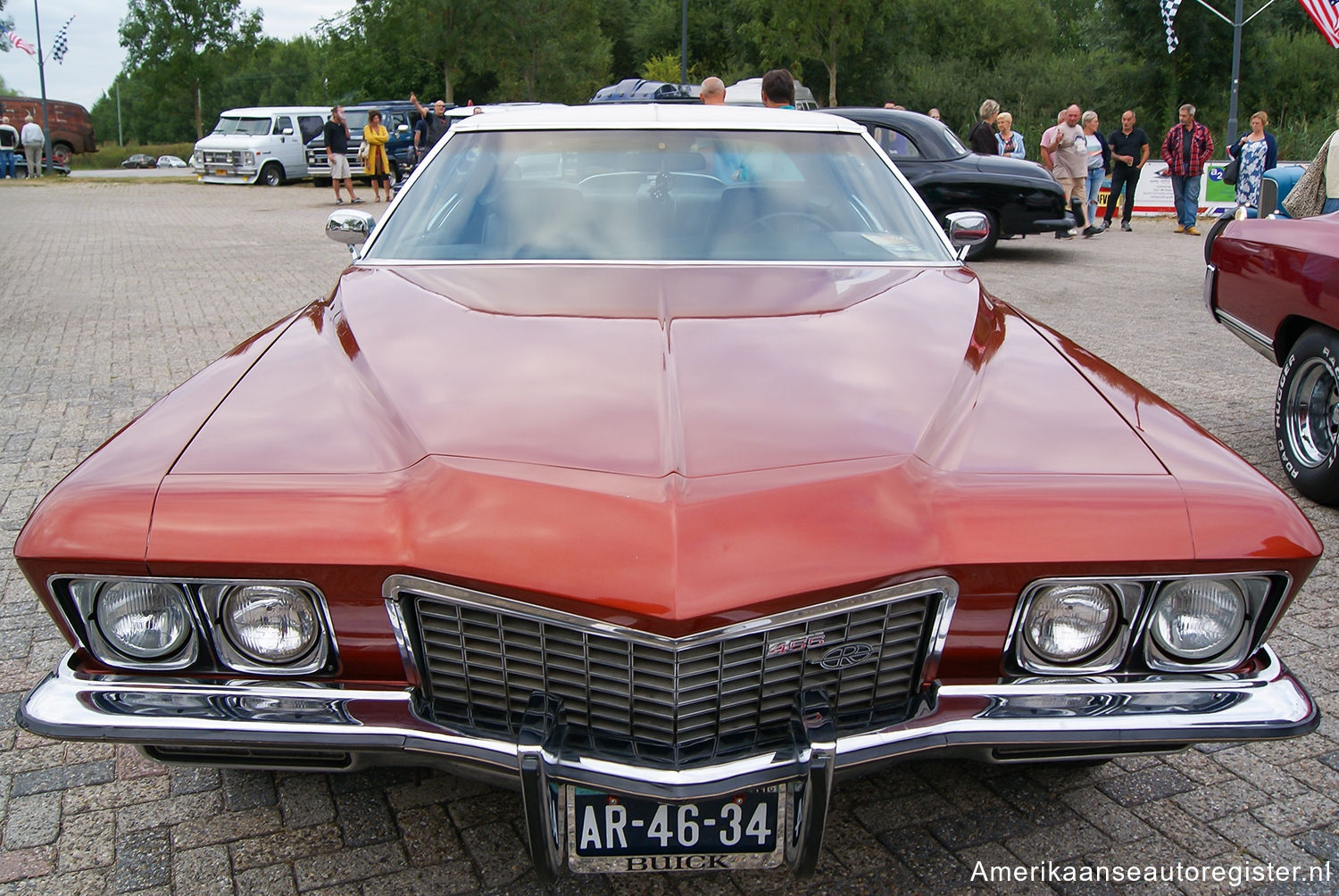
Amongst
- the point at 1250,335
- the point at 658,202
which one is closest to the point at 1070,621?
the point at 658,202

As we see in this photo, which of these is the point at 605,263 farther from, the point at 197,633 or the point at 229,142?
the point at 229,142

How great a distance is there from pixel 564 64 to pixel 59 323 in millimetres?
37464

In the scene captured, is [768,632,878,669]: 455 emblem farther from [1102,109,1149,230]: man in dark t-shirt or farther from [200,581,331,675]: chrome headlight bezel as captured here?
[1102,109,1149,230]: man in dark t-shirt

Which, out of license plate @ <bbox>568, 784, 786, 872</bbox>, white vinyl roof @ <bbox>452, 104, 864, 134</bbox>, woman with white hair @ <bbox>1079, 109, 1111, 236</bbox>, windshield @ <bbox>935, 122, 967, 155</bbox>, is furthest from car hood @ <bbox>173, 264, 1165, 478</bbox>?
woman with white hair @ <bbox>1079, 109, 1111, 236</bbox>

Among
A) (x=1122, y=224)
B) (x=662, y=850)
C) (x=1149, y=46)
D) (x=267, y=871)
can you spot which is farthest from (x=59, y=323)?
(x=1149, y=46)

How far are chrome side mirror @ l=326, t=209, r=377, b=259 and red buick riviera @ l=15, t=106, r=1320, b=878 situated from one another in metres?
1.78

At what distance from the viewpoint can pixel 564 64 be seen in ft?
141

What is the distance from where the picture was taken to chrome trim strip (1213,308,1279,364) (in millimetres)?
4855

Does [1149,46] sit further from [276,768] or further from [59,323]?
Result: [276,768]

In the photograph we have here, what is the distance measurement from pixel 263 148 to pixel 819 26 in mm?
21682

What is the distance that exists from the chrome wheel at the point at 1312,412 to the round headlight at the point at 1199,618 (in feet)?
9.66

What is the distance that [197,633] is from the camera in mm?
1893

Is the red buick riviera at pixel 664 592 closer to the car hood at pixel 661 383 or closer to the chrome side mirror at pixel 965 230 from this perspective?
the car hood at pixel 661 383

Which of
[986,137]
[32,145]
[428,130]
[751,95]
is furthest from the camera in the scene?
[32,145]
